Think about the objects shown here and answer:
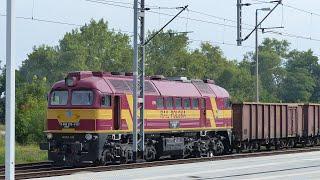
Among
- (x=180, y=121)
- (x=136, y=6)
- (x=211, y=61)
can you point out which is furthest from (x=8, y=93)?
(x=211, y=61)

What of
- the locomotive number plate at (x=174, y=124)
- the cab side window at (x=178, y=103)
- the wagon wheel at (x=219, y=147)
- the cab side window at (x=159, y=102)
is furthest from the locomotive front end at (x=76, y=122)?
the wagon wheel at (x=219, y=147)

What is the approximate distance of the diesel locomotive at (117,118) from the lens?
23.2m

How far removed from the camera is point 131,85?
25609 millimetres

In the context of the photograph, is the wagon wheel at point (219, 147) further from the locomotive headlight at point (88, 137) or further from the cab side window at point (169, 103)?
the locomotive headlight at point (88, 137)

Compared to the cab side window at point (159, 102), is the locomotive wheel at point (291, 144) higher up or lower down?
lower down

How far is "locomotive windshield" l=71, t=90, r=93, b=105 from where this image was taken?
76.6 ft

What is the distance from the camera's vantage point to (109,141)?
23.7 metres

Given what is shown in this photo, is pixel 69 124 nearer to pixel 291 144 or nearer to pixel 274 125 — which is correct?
pixel 274 125

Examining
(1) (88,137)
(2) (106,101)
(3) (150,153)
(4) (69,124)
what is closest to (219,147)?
(3) (150,153)

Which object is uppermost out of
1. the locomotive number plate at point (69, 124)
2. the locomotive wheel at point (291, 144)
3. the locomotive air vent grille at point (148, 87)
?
the locomotive air vent grille at point (148, 87)

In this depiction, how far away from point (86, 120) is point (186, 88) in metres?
6.17

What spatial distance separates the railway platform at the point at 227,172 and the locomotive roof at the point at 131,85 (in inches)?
202

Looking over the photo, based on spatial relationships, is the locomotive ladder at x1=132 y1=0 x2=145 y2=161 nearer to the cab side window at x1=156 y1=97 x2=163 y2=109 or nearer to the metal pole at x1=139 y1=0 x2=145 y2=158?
the metal pole at x1=139 y1=0 x2=145 y2=158

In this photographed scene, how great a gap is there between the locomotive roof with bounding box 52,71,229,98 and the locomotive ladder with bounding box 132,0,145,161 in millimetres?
623
